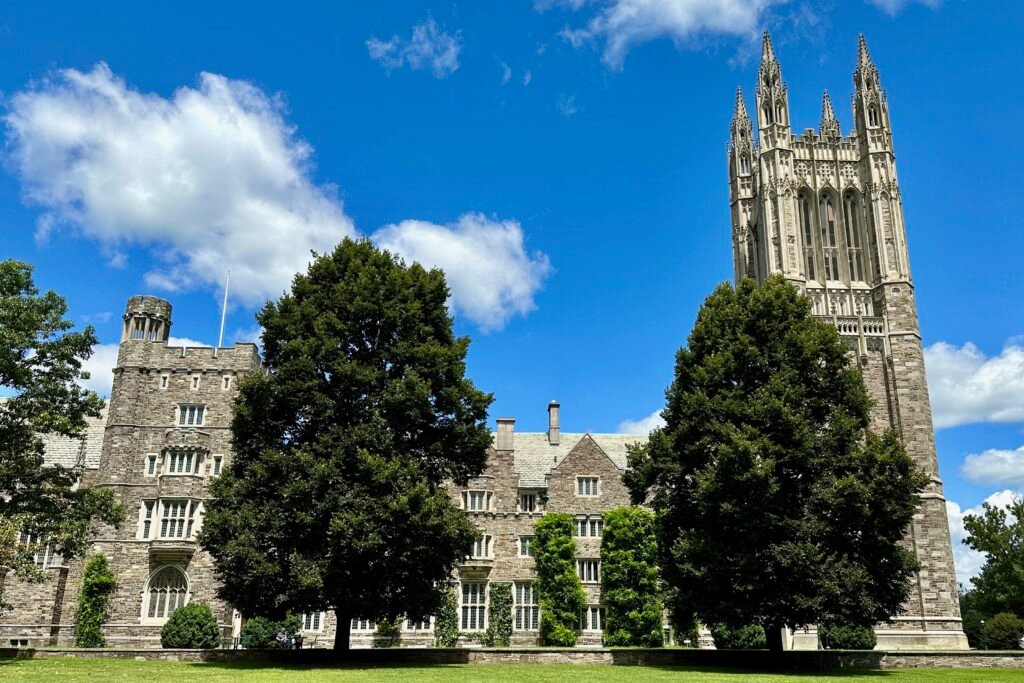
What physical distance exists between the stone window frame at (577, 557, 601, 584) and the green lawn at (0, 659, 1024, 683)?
18.6m

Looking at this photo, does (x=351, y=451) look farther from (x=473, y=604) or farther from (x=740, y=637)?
(x=740, y=637)

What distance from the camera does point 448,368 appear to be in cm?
2741

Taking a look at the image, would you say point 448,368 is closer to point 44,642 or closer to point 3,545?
point 3,545

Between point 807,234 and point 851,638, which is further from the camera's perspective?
point 807,234

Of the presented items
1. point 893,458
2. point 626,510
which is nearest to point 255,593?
point 893,458

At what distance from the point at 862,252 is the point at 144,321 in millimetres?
44164

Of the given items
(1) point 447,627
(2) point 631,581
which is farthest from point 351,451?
(2) point 631,581

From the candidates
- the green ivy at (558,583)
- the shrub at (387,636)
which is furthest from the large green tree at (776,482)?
the shrub at (387,636)

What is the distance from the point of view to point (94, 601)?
3778 centimetres

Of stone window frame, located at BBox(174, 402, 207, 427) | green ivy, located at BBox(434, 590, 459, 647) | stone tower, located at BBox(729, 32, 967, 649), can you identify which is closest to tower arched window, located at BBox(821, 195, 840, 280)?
stone tower, located at BBox(729, 32, 967, 649)

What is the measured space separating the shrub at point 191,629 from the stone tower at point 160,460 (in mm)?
3753

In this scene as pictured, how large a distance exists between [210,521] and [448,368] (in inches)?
349

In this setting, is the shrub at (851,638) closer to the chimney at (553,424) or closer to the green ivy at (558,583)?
the green ivy at (558,583)

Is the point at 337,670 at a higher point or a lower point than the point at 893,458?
lower
